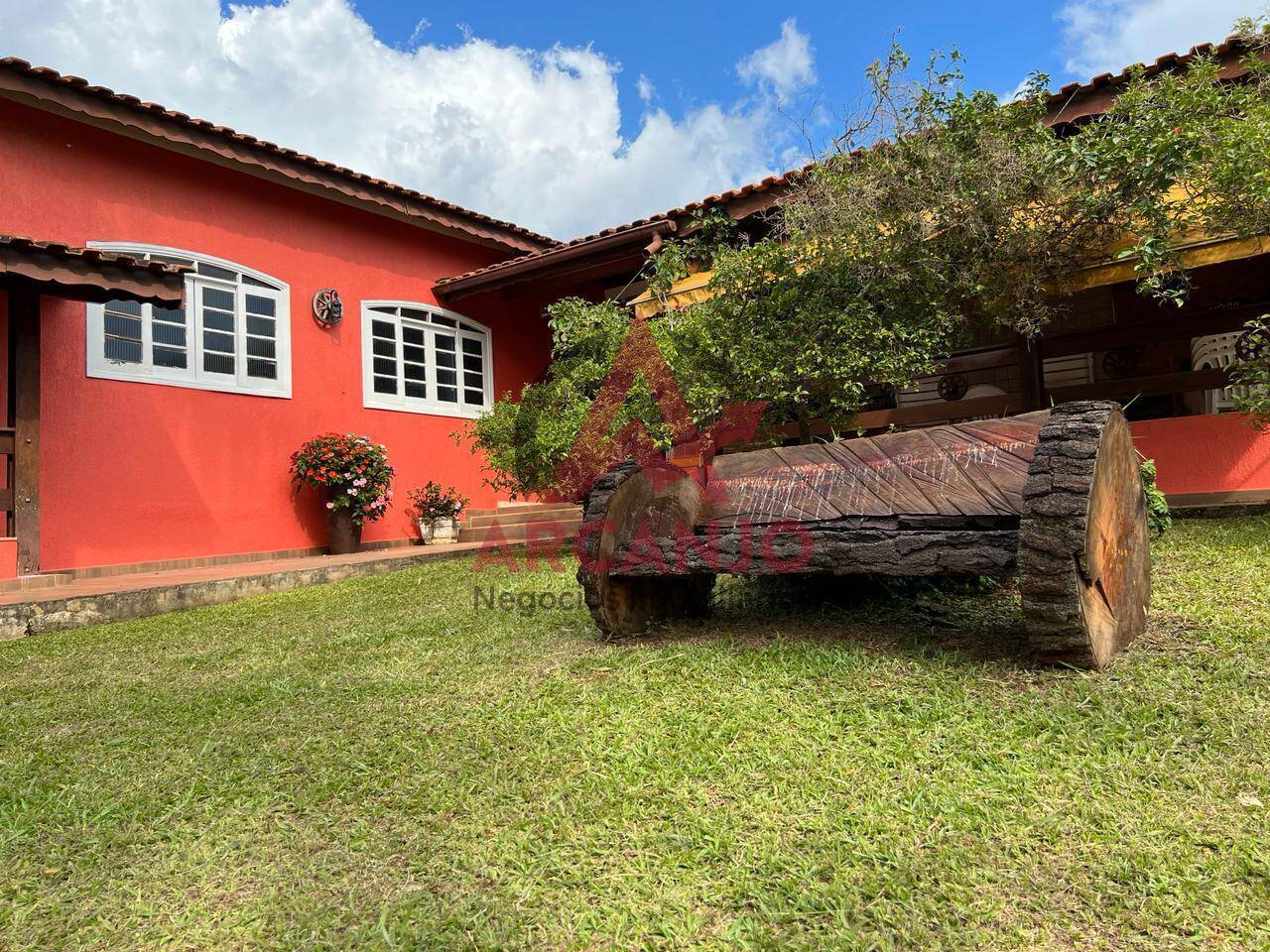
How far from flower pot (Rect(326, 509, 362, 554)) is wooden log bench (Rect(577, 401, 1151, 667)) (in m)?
5.36

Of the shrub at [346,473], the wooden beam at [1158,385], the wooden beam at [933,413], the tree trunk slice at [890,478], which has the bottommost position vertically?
the tree trunk slice at [890,478]

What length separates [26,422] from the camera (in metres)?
5.62

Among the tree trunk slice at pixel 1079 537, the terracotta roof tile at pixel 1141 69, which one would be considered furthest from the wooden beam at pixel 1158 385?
the tree trunk slice at pixel 1079 537

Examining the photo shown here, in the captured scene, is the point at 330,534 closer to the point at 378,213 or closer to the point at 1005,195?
the point at 378,213

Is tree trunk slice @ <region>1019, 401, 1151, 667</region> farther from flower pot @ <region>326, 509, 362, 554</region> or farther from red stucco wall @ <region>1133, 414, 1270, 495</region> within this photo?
flower pot @ <region>326, 509, 362, 554</region>

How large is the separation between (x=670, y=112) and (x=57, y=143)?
11.3 meters

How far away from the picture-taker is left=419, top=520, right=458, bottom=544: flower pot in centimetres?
901

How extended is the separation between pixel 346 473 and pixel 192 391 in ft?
5.33

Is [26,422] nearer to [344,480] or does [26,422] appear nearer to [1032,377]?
[344,480]

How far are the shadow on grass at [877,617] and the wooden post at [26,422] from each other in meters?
5.20

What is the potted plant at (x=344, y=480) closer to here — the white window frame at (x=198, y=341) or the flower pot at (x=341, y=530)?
the flower pot at (x=341, y=530)

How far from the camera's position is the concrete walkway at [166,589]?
4781 millimetres

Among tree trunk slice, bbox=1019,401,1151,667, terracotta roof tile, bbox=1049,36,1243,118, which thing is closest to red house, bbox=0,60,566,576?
tree trunk slice, bbox=1019,401,1151,667

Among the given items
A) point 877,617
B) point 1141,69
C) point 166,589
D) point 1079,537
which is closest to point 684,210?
point 1141,69
